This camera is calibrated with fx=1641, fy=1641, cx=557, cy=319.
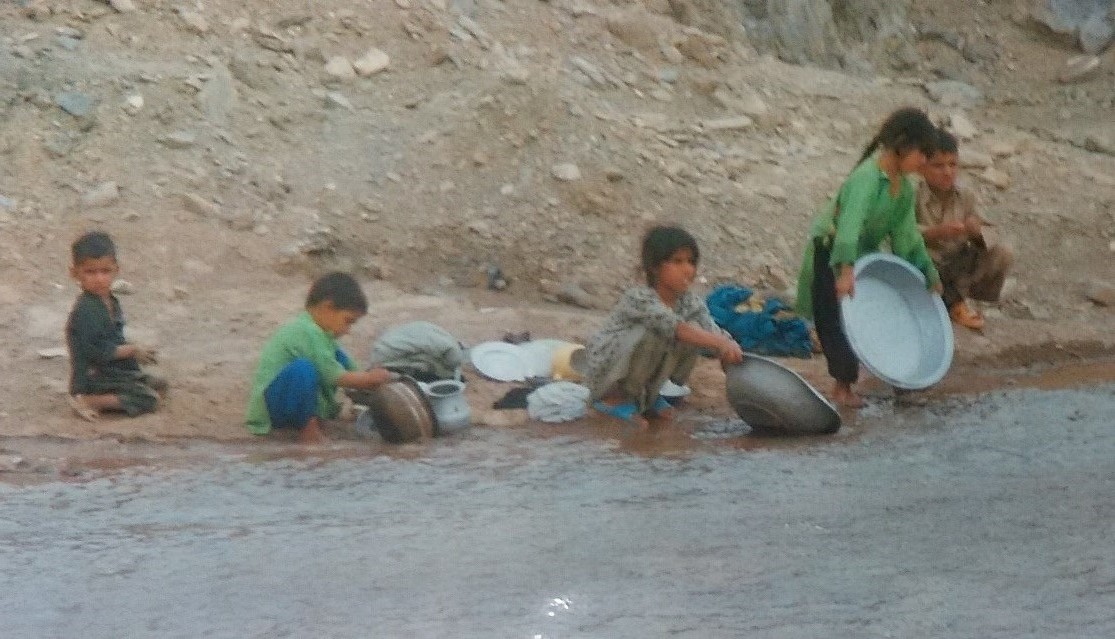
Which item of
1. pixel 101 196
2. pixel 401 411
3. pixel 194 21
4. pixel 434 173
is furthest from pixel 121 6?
pixel 401 411

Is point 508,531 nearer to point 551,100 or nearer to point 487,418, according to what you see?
point 487,418

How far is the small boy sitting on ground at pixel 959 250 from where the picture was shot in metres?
7.89

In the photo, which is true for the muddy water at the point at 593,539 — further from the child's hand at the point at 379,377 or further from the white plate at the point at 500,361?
the white plate at the point at 500,361

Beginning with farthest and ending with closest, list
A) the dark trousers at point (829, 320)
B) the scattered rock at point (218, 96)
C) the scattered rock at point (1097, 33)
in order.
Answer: the scattered rock at point (1097, 33) → the scattered rock at point (218, 96) → the dark trousers at point (829, 320)

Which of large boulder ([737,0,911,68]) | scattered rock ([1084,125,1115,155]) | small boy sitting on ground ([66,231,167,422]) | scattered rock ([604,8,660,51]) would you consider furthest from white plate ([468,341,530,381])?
scattered rock ([1084,125,1115,155])

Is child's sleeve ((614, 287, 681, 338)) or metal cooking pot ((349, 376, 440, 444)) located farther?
child's sleeve ((614, 287, 681, 338))

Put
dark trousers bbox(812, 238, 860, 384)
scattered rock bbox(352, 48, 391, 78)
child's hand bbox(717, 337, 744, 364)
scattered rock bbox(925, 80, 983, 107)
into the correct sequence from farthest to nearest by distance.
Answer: scattered rock bbox(925, 80, 983, 107)
scattered rock bbox(352, 48, 391, 78)
dark trousers bbox(812, 238, 860, 384)
child's hand bbox(717, 337, 744, 364)

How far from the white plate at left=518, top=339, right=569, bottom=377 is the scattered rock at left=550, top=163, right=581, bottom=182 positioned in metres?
2.32

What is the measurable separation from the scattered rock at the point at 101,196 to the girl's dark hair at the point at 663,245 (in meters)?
3.74

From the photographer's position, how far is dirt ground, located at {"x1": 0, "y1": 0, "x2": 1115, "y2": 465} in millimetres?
8234

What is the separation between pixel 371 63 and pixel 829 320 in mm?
4556

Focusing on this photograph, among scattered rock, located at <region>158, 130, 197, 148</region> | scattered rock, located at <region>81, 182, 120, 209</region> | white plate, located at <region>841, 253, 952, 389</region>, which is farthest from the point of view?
scattered rock, located at <region>158, 130, 197, 148</region>

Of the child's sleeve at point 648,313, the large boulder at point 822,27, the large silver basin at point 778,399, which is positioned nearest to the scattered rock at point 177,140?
the child's sleeve at point 648,313

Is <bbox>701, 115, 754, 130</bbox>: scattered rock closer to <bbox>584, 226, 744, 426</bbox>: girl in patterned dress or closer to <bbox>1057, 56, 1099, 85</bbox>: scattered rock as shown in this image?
<bbox>1057, 56, 1099, 85</bbox>: scattered rock
